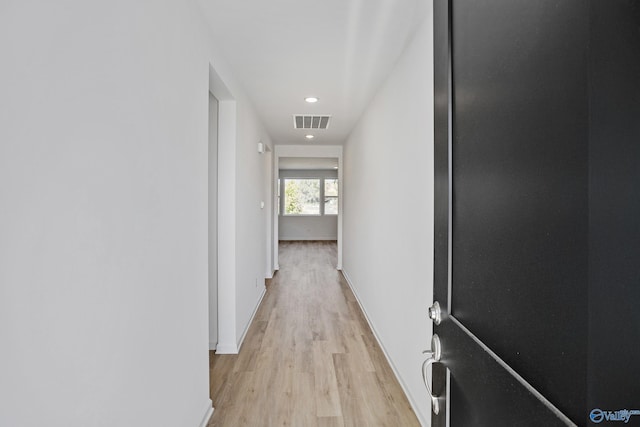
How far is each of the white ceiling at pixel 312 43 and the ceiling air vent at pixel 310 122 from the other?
2.04ft

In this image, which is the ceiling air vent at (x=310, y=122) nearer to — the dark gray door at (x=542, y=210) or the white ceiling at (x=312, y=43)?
the white ceiling at (x=312, y=43)

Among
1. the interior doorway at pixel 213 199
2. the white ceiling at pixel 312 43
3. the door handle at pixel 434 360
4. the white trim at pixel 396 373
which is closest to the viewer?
the door handle at pixel 434 360

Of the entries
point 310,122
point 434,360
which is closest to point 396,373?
point 434,360

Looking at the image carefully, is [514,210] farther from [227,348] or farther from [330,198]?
[330,198]

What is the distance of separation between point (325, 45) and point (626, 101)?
7.35 feet

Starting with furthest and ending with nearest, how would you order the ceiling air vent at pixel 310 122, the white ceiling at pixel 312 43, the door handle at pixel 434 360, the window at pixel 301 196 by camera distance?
the window at pixel 301 196 < the ceiling air vent at pixel 310 122 < the white ceiling at pixel 312 43 < the door handle at pixel 434 360

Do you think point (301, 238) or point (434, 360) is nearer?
point (434, 360)

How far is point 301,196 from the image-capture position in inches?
451

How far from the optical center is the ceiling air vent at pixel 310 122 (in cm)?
446

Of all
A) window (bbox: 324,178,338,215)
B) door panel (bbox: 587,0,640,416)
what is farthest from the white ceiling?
window (bbox: 324,178,338,215)

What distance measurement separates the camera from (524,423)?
0.60m

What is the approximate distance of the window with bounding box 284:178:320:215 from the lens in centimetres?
1141
